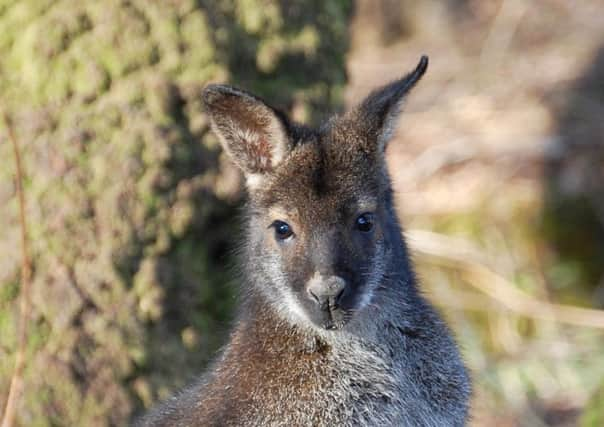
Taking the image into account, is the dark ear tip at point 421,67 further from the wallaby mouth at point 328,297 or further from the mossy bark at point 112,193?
the mossy bark at point 112,193

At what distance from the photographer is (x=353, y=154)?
397 cm

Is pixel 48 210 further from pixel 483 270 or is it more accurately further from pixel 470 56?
pixel 470 56

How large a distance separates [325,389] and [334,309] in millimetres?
Answer: 406

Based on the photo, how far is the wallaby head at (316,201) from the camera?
3.73 m

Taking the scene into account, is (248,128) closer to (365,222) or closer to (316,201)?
(316,201)

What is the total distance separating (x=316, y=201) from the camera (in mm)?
3816

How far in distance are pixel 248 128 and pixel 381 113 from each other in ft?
1.78

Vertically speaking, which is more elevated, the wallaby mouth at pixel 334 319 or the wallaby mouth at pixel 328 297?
the wallaby mouth at pixel 328 297

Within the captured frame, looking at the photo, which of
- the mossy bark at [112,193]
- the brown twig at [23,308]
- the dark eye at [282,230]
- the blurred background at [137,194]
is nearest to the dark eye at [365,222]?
the dark eye at [282,230]

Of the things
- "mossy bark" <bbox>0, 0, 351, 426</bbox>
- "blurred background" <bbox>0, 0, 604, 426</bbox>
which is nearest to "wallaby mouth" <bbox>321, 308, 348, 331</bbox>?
"blurred background" <bbox>0, 0, 604, 426</bbox>

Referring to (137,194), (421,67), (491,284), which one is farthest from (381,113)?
(491,284)

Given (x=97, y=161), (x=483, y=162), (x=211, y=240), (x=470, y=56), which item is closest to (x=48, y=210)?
(x=97, y=161)

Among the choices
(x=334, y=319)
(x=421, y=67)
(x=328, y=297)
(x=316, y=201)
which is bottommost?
(x=334, y=319)

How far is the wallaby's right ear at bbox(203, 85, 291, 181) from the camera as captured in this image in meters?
3.89
